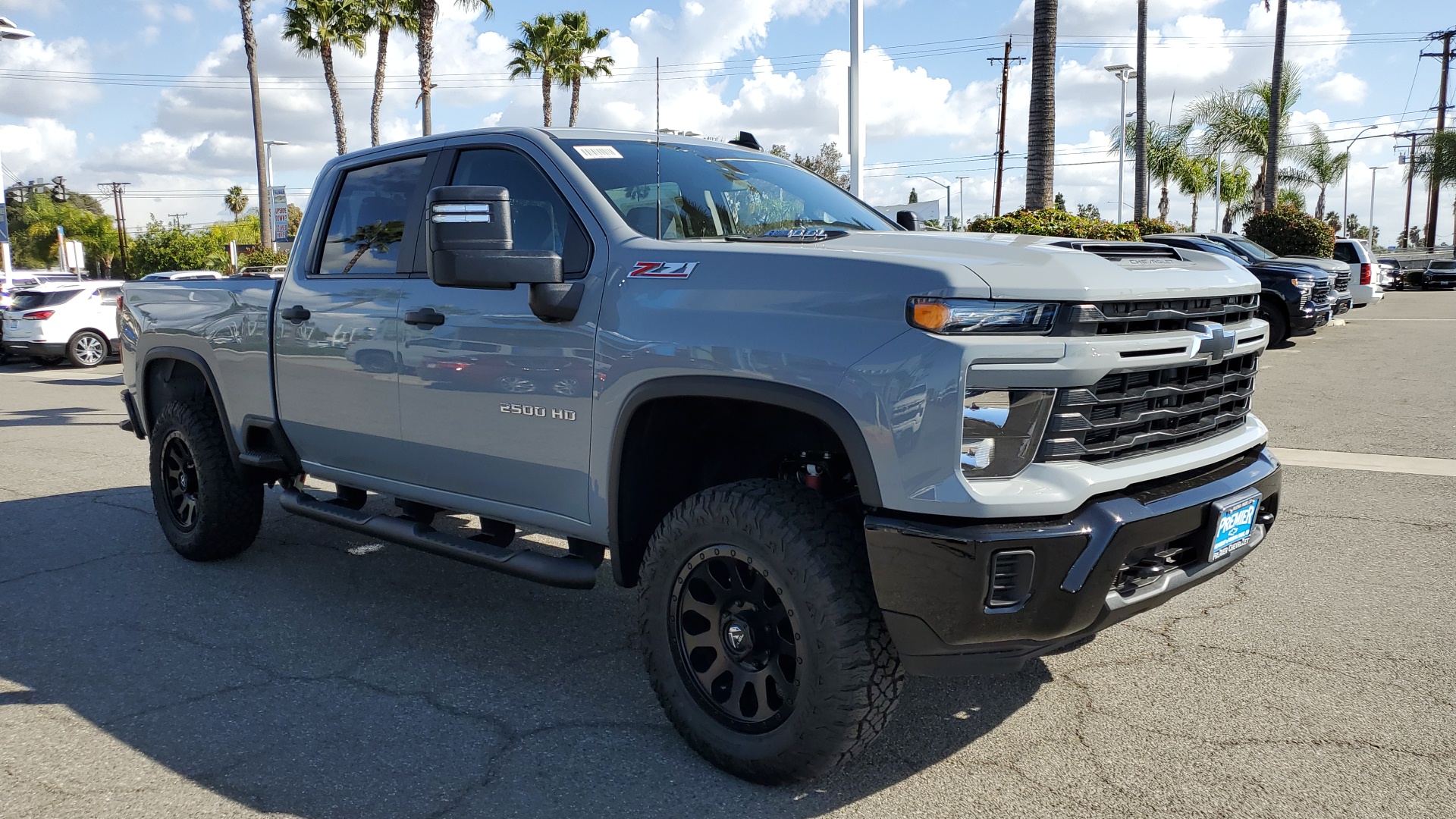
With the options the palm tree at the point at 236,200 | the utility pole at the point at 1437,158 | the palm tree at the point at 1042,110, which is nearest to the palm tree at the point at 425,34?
the palm tree at the point at 1042,110

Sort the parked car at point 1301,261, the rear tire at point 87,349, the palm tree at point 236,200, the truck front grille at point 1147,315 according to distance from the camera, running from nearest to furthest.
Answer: the truck front grille at point 1147,315, the parked car at point 1301,261, the rear tire at point 87,349, the palm tree at point 236,200

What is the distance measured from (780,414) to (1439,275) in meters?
41.2

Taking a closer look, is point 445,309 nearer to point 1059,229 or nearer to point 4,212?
point 1059,229

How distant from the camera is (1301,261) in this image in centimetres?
1655

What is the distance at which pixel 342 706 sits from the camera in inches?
149

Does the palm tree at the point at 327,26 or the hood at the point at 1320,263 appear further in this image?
the palm tree at the point at 327,26

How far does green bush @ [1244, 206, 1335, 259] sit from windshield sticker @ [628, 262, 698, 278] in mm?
25767

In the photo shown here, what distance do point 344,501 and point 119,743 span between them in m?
1.57

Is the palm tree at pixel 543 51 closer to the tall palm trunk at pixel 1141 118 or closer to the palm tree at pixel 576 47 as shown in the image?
the palm tree at pixel 576 47

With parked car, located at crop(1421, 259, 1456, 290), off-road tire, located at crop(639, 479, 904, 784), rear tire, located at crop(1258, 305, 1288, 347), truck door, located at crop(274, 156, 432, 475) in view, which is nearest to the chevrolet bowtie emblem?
off-road tire, located at crop(639, 479, 904, 784)

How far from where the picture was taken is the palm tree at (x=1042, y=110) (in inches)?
562

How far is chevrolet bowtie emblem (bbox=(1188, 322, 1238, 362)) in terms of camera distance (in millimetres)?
3094

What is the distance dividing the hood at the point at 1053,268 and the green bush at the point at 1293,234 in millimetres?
24981

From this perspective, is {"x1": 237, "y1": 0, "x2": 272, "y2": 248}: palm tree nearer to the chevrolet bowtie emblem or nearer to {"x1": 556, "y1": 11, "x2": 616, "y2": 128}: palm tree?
{"x1": 556, "y1": 11, "x2": 616, "y2": 128}: palm tree
